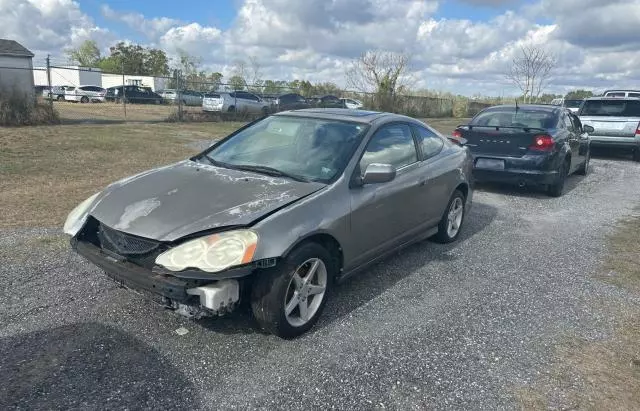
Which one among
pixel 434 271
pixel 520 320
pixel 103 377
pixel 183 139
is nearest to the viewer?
pixel 103 377

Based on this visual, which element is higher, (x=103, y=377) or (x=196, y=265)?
(x=196, y=265)

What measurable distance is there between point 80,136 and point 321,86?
2558 cm

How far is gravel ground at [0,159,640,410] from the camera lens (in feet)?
9.39

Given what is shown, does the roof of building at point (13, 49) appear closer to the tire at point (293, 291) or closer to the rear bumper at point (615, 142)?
the rear bumper at point (615, 142)

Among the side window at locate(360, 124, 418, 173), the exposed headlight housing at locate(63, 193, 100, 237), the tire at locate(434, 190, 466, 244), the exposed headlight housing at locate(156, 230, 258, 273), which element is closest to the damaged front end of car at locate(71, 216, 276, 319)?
the exposed headlight housing at locate(156, 230, 258, 273)

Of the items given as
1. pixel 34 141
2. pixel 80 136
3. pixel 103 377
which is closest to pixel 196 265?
pixel 103 377

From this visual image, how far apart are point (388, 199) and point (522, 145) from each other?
4.85 meters

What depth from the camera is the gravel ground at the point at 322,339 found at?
286cm

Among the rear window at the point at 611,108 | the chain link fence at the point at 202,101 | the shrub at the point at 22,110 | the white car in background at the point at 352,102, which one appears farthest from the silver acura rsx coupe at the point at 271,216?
the white car in background at the point at 352,102

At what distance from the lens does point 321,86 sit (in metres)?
37.2

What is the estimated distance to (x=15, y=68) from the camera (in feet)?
54.9

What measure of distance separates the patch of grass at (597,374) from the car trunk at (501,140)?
436 cm

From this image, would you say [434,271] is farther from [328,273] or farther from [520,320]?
[328,273]

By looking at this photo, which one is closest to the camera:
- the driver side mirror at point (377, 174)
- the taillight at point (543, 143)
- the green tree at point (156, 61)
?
the driver side mirror at point (377, 174)
